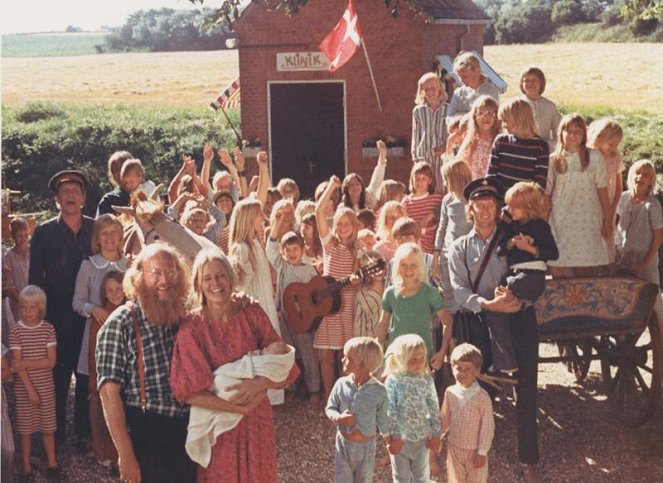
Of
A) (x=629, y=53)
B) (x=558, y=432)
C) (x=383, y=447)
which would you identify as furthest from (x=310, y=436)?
(x=629, y=53)

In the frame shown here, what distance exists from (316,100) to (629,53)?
19.5 m

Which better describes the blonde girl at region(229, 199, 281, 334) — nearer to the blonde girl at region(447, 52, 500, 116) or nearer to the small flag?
the blonde girl at region(447, 52, 500, 116)

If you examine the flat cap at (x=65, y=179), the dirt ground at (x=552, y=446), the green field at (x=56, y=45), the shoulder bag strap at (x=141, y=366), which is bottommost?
the dirt ground at (x=552, y=446)

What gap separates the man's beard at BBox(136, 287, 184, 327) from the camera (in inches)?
182

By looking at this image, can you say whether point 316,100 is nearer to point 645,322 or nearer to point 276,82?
point 276,82

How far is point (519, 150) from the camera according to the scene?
7543 mm

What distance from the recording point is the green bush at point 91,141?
2941 centimetres

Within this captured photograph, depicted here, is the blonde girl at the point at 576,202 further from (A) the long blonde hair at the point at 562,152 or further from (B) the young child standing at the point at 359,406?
(B) the young child standing at the point at 359,406

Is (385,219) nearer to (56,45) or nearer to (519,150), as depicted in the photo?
(519,150)

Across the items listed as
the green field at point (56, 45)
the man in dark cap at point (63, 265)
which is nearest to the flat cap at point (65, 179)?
the man in dark cap at point (63, 265)

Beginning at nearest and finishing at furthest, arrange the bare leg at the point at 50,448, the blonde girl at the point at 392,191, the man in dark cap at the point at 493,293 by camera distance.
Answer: the man in dark cap at the point at 493,293 < the bare leg at the point at 50,448 < the blonde girl at the point at 392,191

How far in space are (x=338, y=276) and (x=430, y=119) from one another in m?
2.89

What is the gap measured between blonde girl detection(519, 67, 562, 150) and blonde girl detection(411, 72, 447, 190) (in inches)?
54.7

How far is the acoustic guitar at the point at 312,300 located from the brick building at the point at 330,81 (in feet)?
31.0
